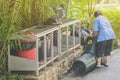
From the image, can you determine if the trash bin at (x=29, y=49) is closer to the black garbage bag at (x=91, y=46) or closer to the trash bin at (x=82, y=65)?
the trash bin at (x=82, y=65)

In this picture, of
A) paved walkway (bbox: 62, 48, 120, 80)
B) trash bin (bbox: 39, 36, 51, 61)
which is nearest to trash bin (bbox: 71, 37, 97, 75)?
paved walkway (bbox: 62, 48, 120, 80)

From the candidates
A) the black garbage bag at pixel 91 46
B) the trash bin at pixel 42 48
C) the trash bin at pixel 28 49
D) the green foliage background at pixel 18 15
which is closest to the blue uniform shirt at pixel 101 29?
the black garbage bag at pixel 91 46

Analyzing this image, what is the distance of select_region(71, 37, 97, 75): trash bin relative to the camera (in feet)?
32.9

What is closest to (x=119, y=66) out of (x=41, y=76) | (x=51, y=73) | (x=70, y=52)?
(x=70, y=52)

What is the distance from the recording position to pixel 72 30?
1123 cm

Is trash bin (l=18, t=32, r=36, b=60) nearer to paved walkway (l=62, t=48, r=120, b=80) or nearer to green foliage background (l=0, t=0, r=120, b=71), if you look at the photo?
green foliage background (l=0, t=0, r=120, b=71)

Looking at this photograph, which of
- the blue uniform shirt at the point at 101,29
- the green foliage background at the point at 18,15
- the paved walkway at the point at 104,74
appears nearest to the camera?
the green foliage background at the point at 18,15

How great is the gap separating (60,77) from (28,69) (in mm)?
1737

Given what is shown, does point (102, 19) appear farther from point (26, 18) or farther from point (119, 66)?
point (26, 18)

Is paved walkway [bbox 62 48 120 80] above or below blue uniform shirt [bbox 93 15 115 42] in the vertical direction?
below

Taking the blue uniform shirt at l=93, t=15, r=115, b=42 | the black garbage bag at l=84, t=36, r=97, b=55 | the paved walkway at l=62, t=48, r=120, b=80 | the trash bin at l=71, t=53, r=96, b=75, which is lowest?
the paved walkway at l=62, t=48, r=120, b=80

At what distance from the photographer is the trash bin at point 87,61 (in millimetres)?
10039

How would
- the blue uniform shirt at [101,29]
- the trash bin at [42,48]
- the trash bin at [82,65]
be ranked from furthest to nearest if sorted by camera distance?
the blue uniform shirt at [101,29] < the trash bin at [82,65] < the trash bin at [42,48]

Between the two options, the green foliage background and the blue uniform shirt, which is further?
the blue uniform shirt
